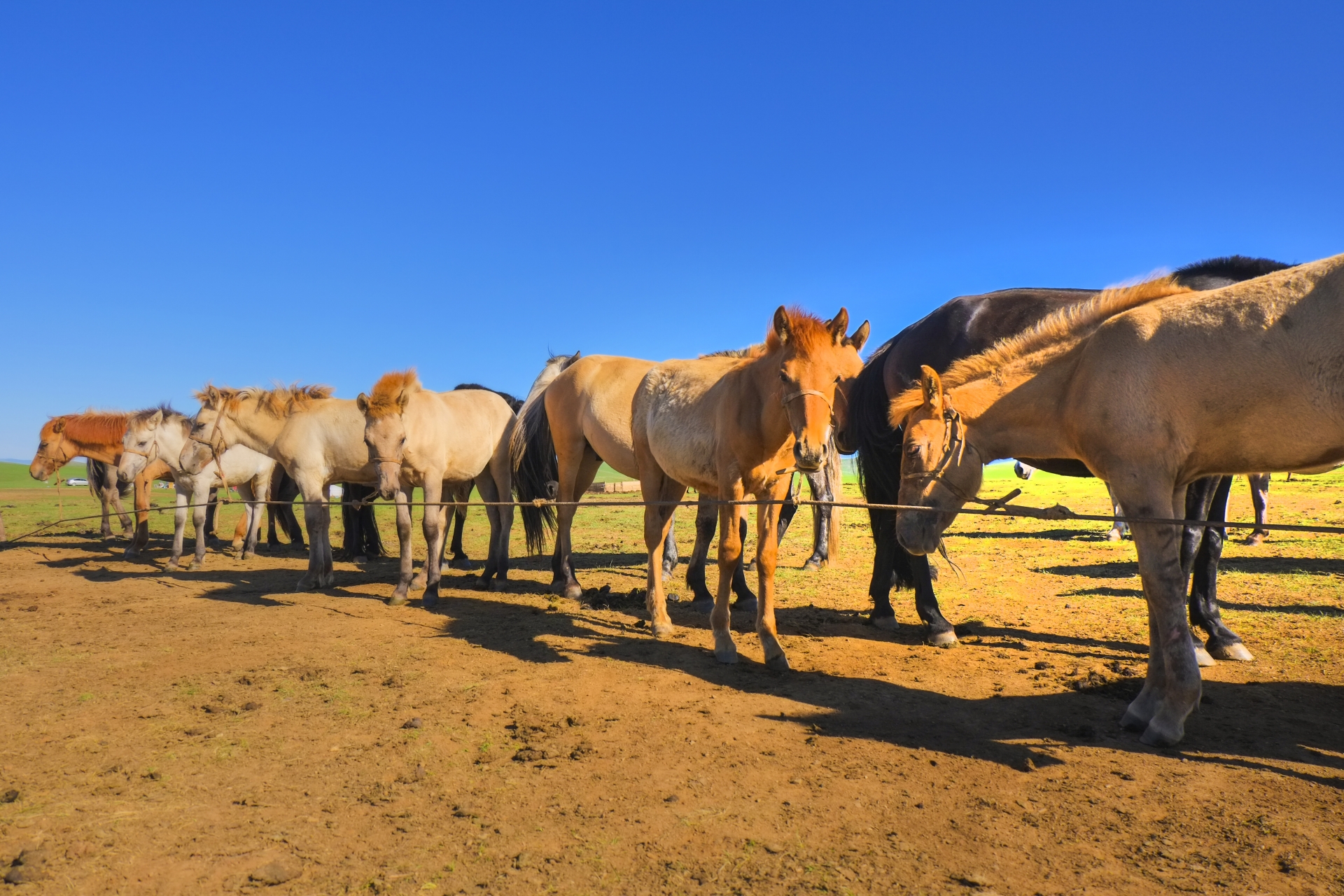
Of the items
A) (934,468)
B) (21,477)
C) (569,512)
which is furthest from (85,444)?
(21,477)

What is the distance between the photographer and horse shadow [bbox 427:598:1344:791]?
11.9 ft

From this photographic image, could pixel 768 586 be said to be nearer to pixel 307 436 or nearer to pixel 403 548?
pixel 403 548

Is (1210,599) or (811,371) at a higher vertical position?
(811,371)

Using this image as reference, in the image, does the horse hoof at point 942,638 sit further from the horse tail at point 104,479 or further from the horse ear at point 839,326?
the horse tail at point 104,479

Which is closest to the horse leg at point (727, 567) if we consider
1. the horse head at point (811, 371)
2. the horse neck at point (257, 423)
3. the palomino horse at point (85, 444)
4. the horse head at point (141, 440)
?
the horse head at point (811, 371)

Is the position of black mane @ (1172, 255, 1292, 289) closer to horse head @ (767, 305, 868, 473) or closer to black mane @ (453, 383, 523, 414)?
horse head @ (767, 305, 868, 473)

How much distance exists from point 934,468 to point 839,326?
124 centimetres

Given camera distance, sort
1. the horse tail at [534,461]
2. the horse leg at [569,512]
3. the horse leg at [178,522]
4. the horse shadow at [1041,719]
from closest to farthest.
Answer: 1. the horse shadow at [1041,719]
2. the horse leg at [569,512]
3. the horse tail at [534,461]
4. the horse leg at [178,522]

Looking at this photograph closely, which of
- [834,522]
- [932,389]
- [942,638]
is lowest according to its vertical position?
[942,638]

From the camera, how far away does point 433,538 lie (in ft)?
28.2

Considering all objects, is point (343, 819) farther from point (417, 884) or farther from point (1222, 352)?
point (1222, 352)

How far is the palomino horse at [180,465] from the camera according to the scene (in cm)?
1301

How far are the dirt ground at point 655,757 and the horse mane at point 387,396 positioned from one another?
7.44ft

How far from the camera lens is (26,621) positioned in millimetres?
7465
